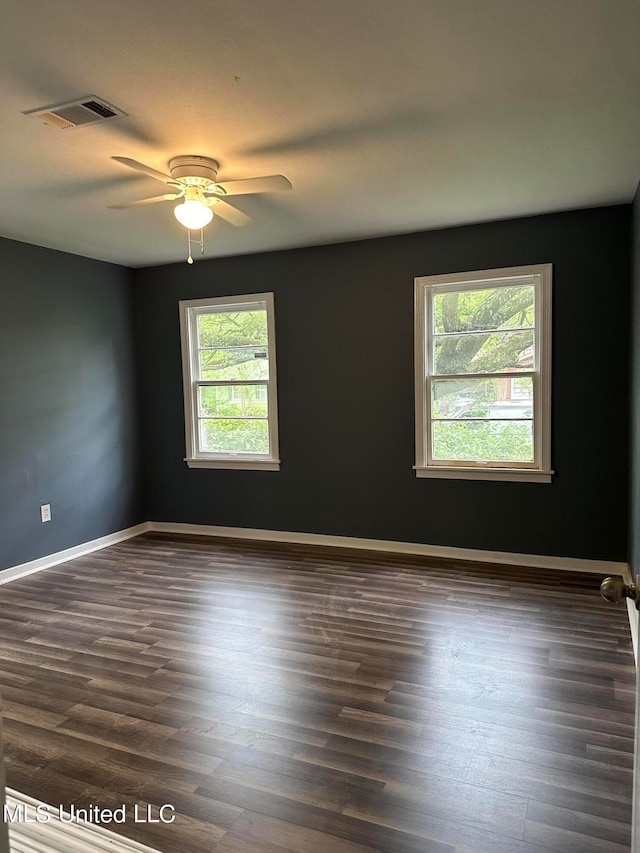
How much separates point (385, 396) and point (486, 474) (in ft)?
3.35

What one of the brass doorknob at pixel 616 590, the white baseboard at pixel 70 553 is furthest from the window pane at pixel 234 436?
the brass doorknob at pixel 616 590

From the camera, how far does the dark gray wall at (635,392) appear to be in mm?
3291

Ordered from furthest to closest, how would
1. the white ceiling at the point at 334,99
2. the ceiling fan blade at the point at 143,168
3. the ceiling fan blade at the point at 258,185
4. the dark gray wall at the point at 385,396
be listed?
the dark gray wall at the point at 385,396, the ceiling fan blade at the point at 258,185, the ceiling fan blade at the point at 143,168, the white ceiling at the point at 334,99

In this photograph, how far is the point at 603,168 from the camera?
3.24 m

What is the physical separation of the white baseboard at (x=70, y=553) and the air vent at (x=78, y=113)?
131 inches

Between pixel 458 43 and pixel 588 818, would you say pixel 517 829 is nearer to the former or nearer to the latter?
pixel 588 818

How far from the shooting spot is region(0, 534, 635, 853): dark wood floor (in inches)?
73.5

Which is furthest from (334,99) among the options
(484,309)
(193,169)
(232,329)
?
(232,329)

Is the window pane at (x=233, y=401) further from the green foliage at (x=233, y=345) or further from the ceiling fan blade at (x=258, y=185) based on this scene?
the ceiling fan blade at (x=258, y=185)

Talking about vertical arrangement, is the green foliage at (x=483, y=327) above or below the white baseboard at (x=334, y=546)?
above

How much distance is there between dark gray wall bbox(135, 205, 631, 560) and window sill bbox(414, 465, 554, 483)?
66 millimetres

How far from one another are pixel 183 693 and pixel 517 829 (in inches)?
59.2

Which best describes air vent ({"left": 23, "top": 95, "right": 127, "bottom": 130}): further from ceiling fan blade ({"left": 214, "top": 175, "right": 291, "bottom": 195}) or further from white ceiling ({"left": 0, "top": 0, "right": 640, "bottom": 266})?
ceiling fan blade ({"left": 214, "top": 175, "right": 291, "bottom": 195})

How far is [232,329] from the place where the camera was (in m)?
5.43
